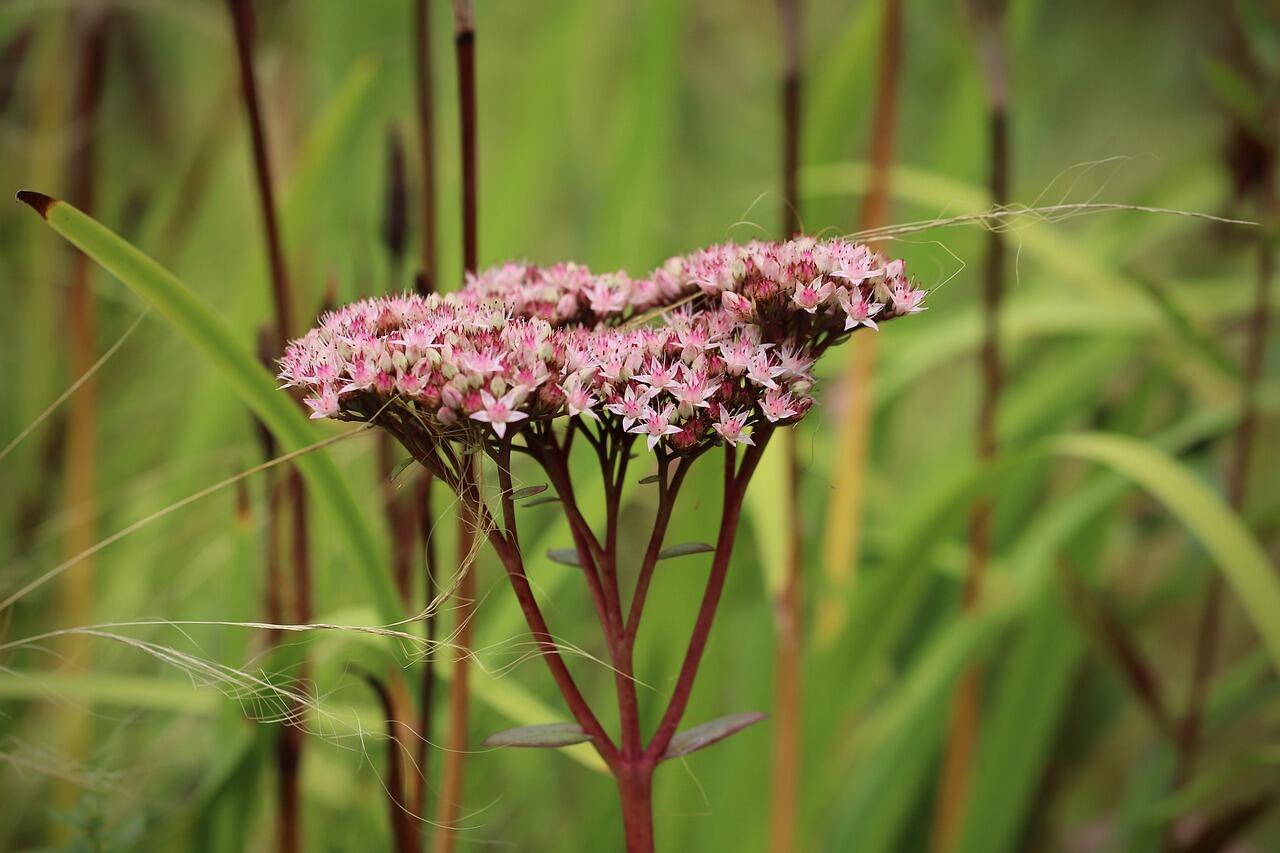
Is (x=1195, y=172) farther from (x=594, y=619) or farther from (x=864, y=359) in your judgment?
(x=594, y=619)

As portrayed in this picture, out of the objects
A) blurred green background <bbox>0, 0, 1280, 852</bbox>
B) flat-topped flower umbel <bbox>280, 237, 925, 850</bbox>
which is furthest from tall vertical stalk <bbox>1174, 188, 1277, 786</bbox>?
flat-topped flower umbel <bbox>280, 237, 925, 850</bbox>

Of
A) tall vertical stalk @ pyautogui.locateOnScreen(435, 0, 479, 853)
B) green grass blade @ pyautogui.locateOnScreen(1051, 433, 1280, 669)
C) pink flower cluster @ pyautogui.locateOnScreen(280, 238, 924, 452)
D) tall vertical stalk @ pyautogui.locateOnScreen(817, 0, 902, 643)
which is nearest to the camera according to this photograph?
pink flower cluster @ pyautogui.locateOnScreen(280, 238, 924, 452)

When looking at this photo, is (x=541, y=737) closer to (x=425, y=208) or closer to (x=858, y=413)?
(x=425, y=208)

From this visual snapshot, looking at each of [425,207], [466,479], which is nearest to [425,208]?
[425,207]

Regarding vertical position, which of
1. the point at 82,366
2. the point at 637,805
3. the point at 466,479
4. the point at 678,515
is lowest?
the point at 637,805

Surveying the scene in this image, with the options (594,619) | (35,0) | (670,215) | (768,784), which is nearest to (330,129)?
(35,0)

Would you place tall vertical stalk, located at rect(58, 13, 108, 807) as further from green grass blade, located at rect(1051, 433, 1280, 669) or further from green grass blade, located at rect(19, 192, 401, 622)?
green grass blade, located at rect(1051, 433, 1280, 669)

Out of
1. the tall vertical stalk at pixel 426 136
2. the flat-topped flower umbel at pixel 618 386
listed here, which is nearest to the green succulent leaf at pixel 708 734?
the flat-topped flower umbel at pixel 618 386
